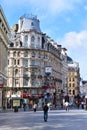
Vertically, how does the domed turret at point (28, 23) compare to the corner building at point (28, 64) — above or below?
above

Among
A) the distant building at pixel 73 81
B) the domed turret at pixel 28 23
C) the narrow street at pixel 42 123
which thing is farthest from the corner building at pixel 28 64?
the distant building at pixel 73 81

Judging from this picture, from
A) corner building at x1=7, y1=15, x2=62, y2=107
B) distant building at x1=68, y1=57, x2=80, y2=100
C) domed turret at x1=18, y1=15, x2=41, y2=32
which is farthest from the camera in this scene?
distant building at x1=68, y1=57, x2=80, y2=100

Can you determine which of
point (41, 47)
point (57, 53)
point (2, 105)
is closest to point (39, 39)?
point (41, 47)

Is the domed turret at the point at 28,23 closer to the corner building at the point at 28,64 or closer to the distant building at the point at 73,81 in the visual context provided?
the corner building at the point at 28,64

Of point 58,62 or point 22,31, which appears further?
Result: point 58,62

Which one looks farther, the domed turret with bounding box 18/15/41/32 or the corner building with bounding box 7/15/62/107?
the domed turret with bounding box 18/15/41/32

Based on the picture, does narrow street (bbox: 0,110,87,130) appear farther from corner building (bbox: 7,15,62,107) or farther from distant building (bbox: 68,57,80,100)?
distant building (bbox: 68,57,80,100)

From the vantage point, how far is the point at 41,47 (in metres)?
120

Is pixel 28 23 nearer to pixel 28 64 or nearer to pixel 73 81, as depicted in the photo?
pixel 28 64

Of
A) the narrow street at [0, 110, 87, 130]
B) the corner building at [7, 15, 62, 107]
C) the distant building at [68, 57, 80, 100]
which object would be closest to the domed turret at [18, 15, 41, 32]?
the corner building at [7, 15, 62, 107]

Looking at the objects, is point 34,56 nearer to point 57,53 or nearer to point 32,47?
point 32,47

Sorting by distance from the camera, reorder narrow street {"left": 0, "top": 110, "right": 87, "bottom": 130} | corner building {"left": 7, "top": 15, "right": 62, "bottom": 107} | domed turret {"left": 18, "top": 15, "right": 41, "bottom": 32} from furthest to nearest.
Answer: domed turret {"left": 18, "top": 15, "right": 41, "bottom": 32} < corner building {"left": 7, "top": 15, "right": 62, "bottom": 107} < narrow street {"left": 0, "top": 110, "right": 87, "bottom": 130}

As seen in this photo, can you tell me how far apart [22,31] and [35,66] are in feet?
35.0

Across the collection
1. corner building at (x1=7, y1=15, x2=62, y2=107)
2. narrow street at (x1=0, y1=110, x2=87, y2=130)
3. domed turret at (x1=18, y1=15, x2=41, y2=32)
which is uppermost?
domed turret at (x1=18, y1=15, x2=41, y2=32)
